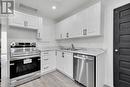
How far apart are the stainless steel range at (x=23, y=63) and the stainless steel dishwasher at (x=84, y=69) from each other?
4.64 feet

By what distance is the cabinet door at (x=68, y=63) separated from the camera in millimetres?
2631

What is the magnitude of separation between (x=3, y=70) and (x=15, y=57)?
1128 mm

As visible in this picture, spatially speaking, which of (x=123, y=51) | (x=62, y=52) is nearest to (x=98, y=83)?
(x=123, y=51)

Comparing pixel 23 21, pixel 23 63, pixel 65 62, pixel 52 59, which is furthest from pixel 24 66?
pixel 23 21

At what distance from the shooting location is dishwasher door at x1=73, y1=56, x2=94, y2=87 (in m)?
1.90

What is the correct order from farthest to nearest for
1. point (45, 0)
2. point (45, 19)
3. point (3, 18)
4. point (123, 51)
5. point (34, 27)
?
point (45, 19) < point (34, 27) < point (45, 0) < point (123, 51) < point (3, 18)

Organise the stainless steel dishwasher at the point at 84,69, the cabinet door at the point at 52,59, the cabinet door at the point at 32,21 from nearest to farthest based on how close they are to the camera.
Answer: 1. the stainless steel dishwasher at the point at 84,69
2. the cabinet door at the point at 32,21
3. the cabinet door at the point at 52,59

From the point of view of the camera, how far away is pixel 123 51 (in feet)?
5.92

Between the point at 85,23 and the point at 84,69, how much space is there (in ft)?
4.74

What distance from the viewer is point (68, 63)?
2785 millimetres

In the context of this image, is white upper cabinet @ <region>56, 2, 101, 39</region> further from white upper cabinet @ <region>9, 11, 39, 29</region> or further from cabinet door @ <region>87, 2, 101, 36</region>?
white upper cabinet @ <region>9, 11, 39, 29</region>

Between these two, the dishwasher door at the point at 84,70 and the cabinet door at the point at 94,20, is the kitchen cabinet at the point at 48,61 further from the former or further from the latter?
the cabinet door at the point at 94,20

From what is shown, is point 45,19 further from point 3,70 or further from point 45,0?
point 3,70

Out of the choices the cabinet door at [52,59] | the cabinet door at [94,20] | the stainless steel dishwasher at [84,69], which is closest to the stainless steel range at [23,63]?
the cabinet door at [52,59]
